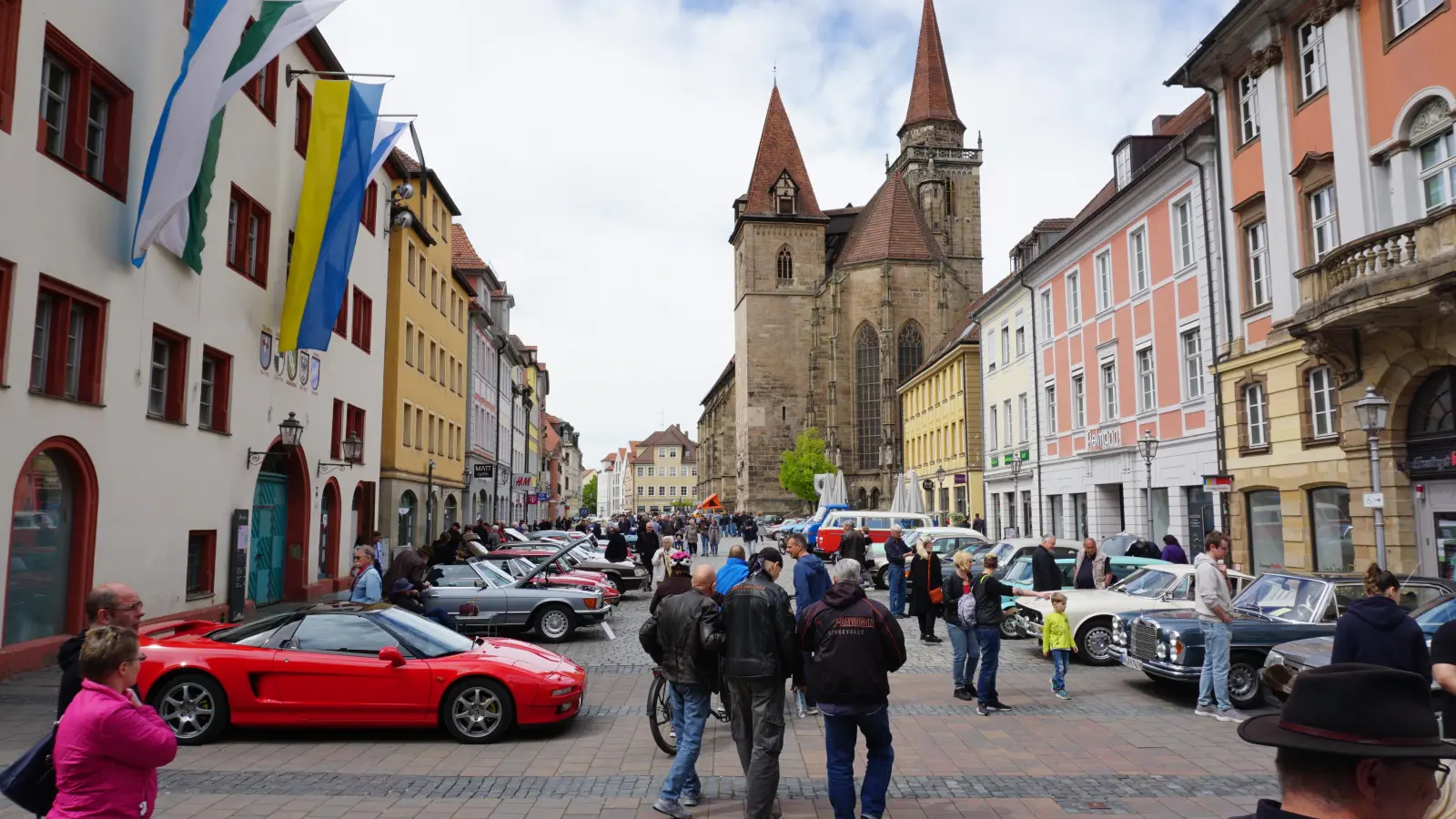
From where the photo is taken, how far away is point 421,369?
3244cm

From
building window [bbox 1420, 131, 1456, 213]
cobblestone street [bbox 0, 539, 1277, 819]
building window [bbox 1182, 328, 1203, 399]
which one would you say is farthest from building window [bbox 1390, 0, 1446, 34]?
cobblestone street [bbox 0, 539, 1277, 819]

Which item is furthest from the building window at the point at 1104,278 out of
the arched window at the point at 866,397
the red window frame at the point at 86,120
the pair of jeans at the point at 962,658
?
the arched window at the point at 866,397

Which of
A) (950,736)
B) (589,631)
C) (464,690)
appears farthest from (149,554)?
(950,736)

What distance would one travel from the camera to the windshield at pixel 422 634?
927 cm

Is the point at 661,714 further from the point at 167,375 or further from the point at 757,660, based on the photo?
the point at 167,375

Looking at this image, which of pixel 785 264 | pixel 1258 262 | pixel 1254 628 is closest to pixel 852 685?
pixel 1254 628

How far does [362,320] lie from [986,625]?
1977cm

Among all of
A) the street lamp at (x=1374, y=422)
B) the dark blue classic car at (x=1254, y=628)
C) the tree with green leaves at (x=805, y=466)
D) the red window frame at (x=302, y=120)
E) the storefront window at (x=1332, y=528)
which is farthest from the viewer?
the tree with green leaves at (x=805, y=466)

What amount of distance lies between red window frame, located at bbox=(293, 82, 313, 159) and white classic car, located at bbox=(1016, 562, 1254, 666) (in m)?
17.1

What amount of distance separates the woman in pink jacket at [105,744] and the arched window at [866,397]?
73.4 m

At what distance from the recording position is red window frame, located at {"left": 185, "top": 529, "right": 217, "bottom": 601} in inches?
643

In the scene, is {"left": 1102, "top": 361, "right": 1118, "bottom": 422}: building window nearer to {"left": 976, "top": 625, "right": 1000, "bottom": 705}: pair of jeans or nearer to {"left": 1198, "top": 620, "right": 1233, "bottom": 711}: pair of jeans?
{"left": 1198, "top": 620, "right": 1233, "bottom": 711}: pair of jeans

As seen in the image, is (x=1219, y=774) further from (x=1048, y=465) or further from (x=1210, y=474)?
(x=1048, y=465)

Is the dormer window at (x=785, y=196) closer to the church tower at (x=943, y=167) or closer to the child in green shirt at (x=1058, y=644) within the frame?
the church tower at (x=943, y=167)
